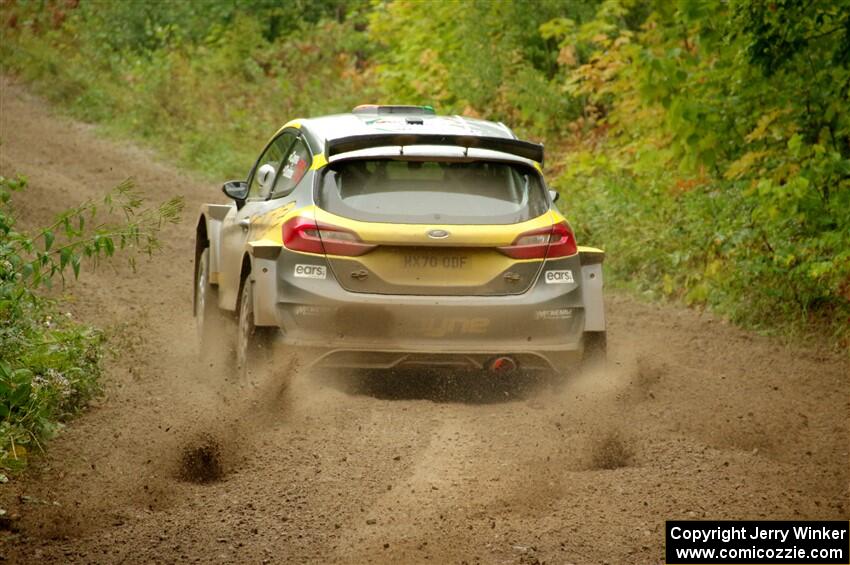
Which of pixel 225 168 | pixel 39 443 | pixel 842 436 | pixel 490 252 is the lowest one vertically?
pixel 225 168

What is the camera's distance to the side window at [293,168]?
8219mm

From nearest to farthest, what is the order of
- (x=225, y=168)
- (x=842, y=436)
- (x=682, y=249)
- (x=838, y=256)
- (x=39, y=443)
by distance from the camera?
(x=39, y=443), (x=842, y=436), (x=838, y=256), (x=682, y=249), (x=225, y=168)

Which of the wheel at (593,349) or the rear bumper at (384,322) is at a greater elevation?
the rear bumper at (384,322)

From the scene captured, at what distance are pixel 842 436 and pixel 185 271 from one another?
27.0 feet

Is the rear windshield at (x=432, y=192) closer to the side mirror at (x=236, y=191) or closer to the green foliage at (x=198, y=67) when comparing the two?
the side mirror at (x=236, y=191)

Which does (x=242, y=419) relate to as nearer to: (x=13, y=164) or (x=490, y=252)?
(x=490, y=252)

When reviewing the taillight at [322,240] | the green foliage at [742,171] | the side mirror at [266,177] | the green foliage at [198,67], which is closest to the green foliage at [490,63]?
the green foliage at [198,67]

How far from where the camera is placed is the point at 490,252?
7.64 meters

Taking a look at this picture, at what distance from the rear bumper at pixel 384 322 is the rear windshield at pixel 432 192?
43cm

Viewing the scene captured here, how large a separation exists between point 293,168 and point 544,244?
1773mm

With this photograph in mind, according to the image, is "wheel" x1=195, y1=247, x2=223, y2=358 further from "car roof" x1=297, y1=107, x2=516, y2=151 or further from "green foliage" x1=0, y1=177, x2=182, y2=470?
"car roof" x1=297, y1=107, x2=516, y2=151

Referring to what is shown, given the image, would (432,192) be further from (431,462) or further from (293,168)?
(431,462)

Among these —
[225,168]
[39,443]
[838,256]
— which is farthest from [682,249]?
[225,168]

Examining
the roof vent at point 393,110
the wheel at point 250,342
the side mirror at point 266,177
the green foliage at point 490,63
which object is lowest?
the green foliage at point 490,63
